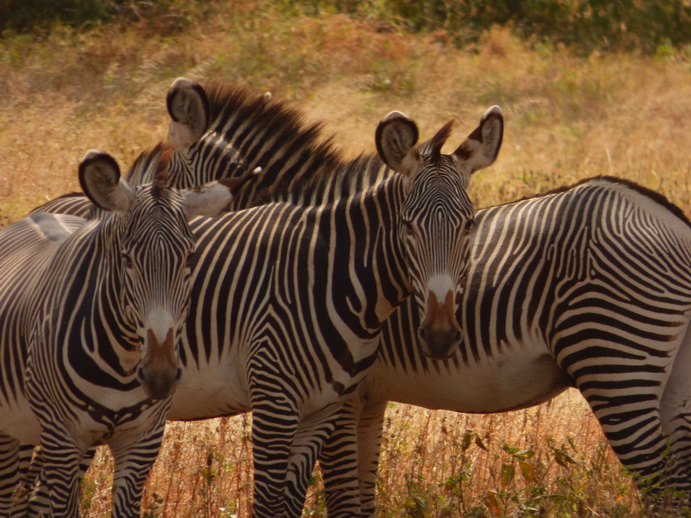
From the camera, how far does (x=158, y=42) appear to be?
16.3 metres

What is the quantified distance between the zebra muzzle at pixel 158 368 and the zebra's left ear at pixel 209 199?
0.60 meters

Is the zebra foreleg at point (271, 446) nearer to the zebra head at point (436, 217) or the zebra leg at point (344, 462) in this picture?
the zebra leg at point (344, 462)

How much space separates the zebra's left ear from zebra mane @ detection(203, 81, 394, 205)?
1.25m

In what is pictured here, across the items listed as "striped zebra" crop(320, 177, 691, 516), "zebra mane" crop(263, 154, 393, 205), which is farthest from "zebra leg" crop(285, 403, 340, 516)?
"zebra mane" crop(263, 154, 393, 205)

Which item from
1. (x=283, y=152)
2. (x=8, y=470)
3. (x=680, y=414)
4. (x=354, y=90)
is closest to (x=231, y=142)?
(x=283, y=152)

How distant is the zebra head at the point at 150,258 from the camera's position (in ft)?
12.1

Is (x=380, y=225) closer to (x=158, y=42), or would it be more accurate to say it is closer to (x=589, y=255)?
(x=589, y=255)

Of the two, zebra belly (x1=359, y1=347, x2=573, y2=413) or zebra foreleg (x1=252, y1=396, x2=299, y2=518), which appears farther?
zebra belly (x1=359, y1=347, x2=573, y2=413)

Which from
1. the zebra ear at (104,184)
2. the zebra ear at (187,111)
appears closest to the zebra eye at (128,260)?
the zebra ear at (104,184)

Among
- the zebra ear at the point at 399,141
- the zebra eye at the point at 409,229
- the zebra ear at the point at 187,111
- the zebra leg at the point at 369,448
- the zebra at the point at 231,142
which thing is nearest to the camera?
the zebra eye at the point at 409,229

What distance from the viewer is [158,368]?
3.66 meters

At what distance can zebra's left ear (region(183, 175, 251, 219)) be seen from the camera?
405cm

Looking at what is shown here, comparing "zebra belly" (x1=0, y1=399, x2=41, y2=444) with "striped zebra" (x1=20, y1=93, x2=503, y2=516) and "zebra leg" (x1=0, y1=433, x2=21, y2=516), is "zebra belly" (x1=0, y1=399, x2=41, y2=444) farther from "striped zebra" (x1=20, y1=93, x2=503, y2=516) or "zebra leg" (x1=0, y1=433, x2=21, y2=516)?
"striped zebra" (x1=20, y1=93, x2=503, y2=516)

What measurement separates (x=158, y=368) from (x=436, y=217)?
149 cm
